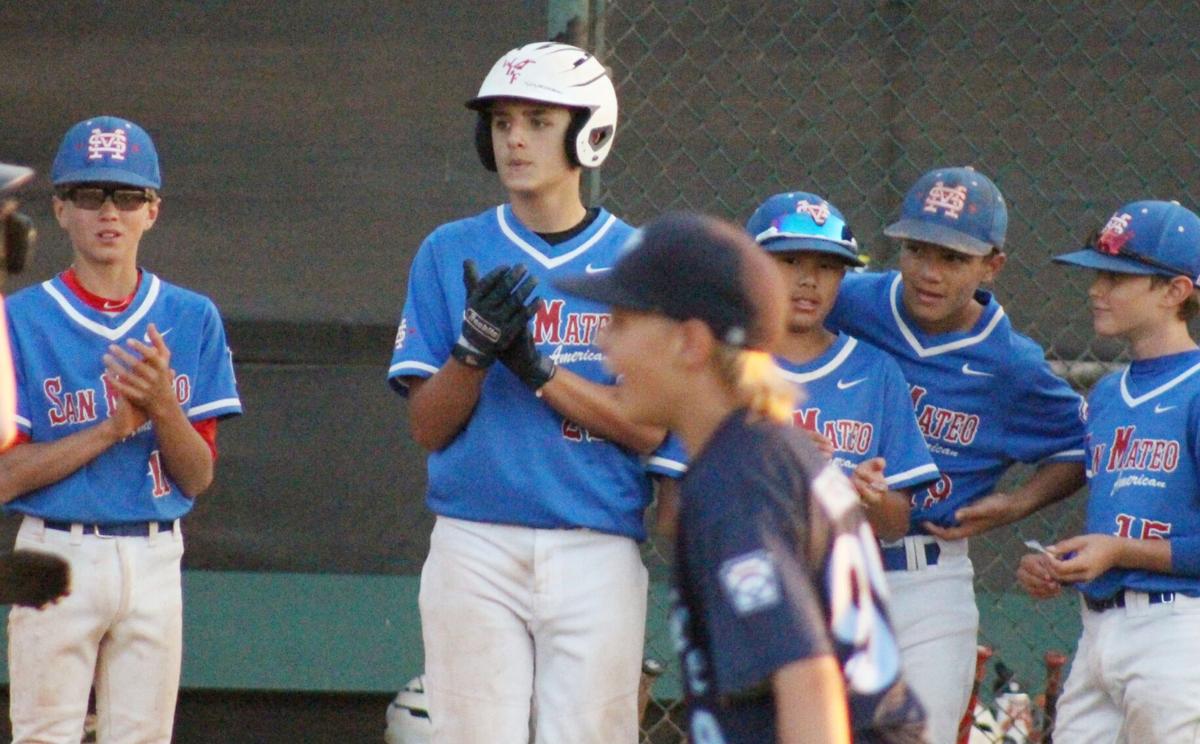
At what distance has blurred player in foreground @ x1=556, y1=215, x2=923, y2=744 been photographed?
81.3 inches

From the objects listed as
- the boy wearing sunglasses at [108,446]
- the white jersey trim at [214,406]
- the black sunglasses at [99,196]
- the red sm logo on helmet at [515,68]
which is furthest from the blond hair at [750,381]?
the black sunglasses at [99,196]

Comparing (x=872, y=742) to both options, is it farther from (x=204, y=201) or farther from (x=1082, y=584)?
(x=204, y=201)

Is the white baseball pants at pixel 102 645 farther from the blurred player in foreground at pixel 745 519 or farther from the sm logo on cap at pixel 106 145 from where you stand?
the blurred player in foreground at pixel 745 519

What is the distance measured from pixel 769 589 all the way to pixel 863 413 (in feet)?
6.13

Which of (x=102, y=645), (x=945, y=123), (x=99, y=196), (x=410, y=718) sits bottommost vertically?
(x=410, y=718)

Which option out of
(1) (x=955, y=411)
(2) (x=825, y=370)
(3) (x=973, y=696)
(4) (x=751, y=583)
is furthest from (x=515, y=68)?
(3) (x=973, y=696)

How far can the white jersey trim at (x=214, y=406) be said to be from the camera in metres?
4.07

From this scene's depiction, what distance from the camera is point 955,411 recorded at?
408 cm

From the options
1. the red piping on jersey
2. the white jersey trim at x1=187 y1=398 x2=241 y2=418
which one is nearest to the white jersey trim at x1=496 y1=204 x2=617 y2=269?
the white jersey trim at x1=187 y1=398 x2=241 y2=418

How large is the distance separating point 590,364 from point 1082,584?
1305 millimetres

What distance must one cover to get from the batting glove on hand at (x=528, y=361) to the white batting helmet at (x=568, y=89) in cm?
47

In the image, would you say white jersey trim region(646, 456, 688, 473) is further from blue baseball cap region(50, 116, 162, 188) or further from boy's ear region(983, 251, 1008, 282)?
blue baseball cap region(50, 116, 162, 188)

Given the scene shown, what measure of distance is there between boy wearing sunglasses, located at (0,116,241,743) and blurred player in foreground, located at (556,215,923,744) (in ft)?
6.21

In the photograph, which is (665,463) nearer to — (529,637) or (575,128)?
(529,637)
